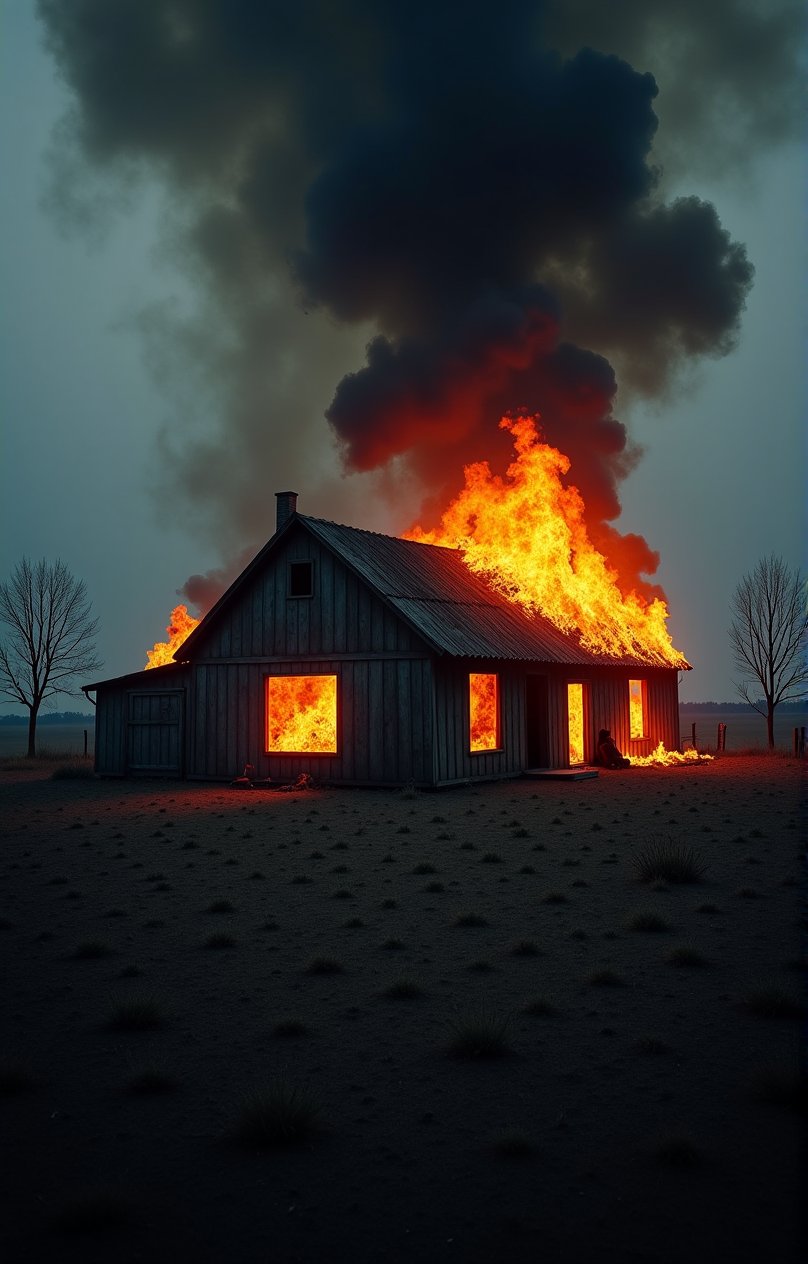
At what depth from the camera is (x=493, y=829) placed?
1534cm

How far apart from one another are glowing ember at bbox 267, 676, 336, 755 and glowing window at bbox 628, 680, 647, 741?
39.6 feet

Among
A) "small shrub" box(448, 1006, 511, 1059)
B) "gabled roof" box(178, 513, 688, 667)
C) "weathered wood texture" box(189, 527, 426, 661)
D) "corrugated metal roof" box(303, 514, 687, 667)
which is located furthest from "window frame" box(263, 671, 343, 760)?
"small shrub" box(448, 1006, 511, 1059)

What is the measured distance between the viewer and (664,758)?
30.6 metres

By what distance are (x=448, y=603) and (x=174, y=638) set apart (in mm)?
13834

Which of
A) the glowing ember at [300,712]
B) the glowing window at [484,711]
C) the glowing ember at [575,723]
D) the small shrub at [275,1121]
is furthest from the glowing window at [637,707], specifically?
the small shrub at [275,1121]

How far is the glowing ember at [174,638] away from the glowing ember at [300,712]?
9.35 meters

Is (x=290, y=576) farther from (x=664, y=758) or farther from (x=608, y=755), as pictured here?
(x=664, y=758)

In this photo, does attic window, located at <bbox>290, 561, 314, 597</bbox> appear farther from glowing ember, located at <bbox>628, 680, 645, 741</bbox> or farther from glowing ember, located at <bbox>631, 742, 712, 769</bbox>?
glowing ember, located at <bbox>628, 680, 645, 741</bbox>

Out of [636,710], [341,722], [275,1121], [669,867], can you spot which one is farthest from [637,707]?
[275,1121]

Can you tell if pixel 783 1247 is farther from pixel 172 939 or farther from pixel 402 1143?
pixel 172 939

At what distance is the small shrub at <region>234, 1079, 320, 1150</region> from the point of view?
4621 mm

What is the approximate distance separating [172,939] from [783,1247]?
6.05 meters

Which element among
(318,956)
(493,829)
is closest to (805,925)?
(318,956)

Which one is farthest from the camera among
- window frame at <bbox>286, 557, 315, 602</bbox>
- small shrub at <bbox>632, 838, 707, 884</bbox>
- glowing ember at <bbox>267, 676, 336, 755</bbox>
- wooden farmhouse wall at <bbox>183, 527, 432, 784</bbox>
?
glowing ember at <bbox>267, 676, 336, 755</bbox>
